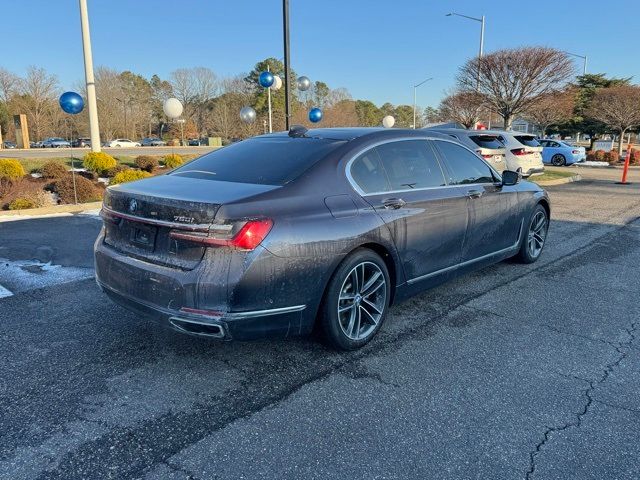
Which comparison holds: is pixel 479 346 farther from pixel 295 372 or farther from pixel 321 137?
pixel 321 137

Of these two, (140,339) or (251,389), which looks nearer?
(251,389)

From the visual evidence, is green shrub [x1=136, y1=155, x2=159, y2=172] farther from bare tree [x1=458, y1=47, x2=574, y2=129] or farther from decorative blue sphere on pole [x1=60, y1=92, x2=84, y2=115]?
bare tree [x1=458, y1=47, x2=574, y2=129]

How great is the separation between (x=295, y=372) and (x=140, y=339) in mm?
1291

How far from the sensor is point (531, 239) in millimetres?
5871

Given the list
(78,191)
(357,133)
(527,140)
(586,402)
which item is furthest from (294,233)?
(527,140)

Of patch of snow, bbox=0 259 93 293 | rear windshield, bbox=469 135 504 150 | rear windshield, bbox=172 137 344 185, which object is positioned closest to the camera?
rear windshield, bbox=172 137 344 185

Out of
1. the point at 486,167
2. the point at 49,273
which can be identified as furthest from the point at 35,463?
the point at 486,167

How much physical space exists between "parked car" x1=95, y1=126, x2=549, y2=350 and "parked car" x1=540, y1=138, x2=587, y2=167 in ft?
74.2

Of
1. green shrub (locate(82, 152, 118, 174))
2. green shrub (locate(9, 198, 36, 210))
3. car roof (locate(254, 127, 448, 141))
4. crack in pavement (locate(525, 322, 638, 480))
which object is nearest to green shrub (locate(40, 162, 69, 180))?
green shrub (locate(82, 152, 118, 174))

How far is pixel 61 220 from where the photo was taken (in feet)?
27.1

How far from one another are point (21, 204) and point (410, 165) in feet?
27.3

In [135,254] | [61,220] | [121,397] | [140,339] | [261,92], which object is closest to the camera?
[121,397]

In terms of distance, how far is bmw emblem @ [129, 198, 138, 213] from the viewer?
10.2 feet

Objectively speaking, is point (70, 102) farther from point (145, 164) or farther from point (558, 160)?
point (558, 160)
